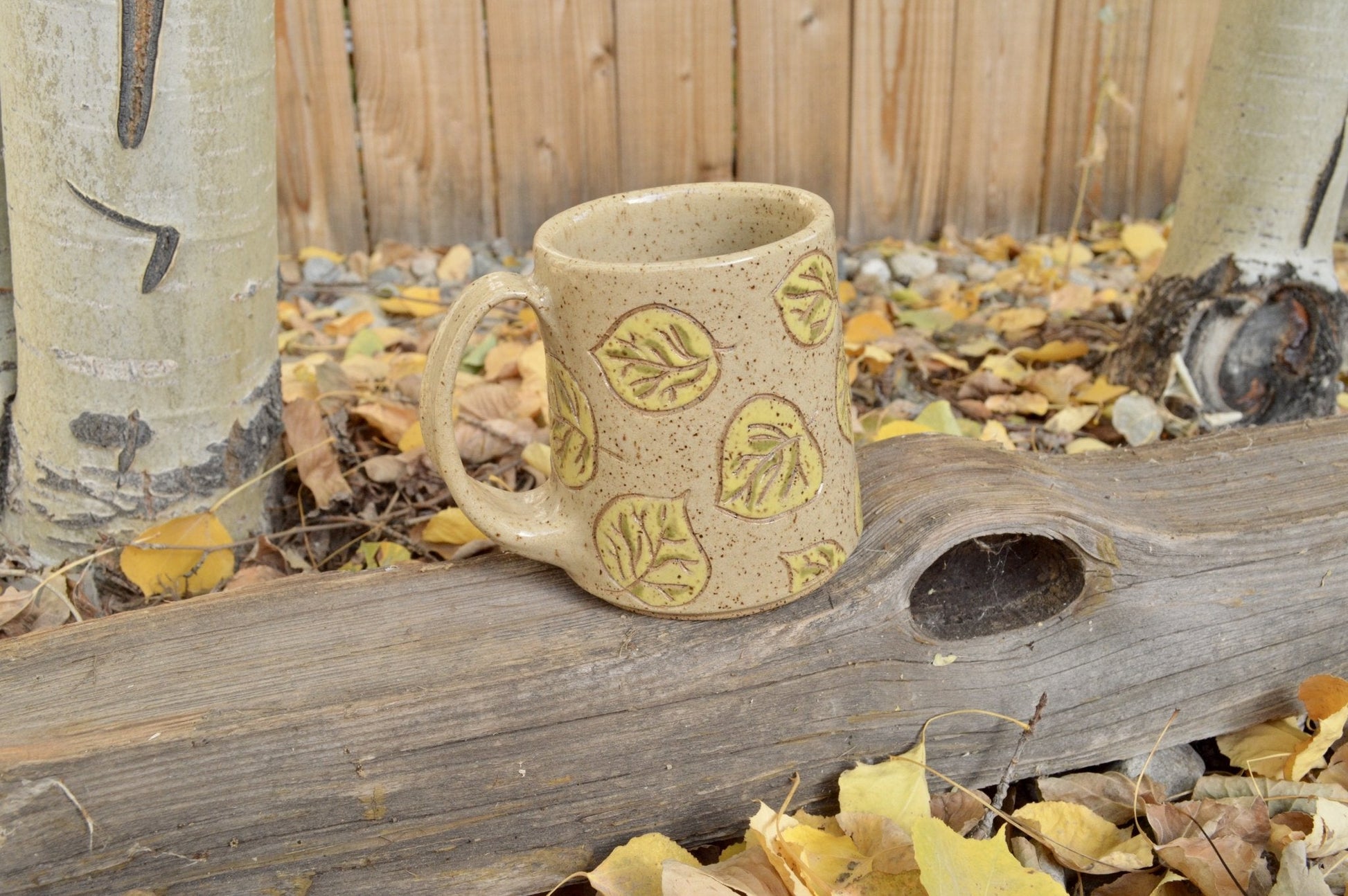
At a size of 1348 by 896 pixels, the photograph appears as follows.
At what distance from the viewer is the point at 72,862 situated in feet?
3.31

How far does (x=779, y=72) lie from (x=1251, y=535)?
163 cm

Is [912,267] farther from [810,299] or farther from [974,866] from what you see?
[974,866]

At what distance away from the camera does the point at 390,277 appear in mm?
2586

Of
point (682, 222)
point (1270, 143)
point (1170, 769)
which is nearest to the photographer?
point (682, 222)

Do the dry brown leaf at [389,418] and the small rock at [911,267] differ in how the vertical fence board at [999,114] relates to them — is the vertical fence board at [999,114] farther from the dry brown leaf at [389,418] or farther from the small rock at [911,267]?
the dry brown leaf at [389,418]

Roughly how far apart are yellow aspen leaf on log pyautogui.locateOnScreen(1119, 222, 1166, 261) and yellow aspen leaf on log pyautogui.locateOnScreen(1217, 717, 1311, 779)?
1.52m

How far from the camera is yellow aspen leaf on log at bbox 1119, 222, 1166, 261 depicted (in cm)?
264

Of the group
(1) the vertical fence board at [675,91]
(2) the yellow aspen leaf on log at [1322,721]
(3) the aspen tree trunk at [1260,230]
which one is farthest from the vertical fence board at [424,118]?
(2) the yellow aspen leaf on log at [1322,721]

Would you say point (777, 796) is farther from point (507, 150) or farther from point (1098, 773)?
point (507, 150)

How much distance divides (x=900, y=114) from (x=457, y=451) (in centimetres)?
182

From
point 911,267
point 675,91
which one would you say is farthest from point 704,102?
point 911,267

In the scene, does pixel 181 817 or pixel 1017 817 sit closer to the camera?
pixel 181 817

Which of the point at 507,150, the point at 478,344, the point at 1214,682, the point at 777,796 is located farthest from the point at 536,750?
the point at 507,150

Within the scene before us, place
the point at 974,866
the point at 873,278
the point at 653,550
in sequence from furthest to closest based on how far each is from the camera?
the point at 873,278 → the point at 653,550 → the point at 974,866
